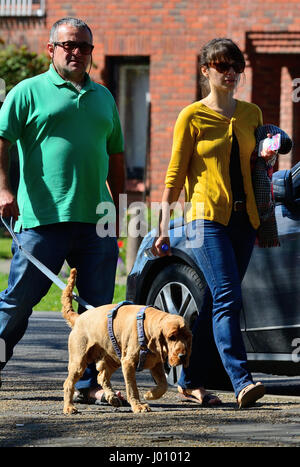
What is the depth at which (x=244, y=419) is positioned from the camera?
6.14 meters

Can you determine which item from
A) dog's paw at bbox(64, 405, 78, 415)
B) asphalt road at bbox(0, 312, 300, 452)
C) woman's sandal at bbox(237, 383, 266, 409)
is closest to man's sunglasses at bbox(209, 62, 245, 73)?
woman's sandal at bbox(237, 383, 266, 409)

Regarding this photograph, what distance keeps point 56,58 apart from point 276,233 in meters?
1.59

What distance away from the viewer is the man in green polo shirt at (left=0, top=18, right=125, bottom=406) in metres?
6.82

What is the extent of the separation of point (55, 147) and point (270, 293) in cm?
152

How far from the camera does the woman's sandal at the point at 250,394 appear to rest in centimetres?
647

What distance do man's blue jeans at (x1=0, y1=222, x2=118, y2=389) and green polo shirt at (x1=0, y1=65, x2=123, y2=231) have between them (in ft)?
0.28

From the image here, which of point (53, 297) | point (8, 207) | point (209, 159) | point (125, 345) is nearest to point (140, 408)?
point (125, 345)

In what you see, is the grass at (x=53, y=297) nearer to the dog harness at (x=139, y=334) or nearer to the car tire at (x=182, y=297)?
the car tire at (x=182, y=297)

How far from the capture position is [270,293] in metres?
7.15

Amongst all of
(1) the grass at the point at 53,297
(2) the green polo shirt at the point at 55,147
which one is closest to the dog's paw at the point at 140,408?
(2) the green polo shirt at the point at 55,147

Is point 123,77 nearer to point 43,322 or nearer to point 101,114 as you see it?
point 43,322

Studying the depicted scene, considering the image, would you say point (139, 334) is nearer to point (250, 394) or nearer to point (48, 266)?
point (250, 394)
